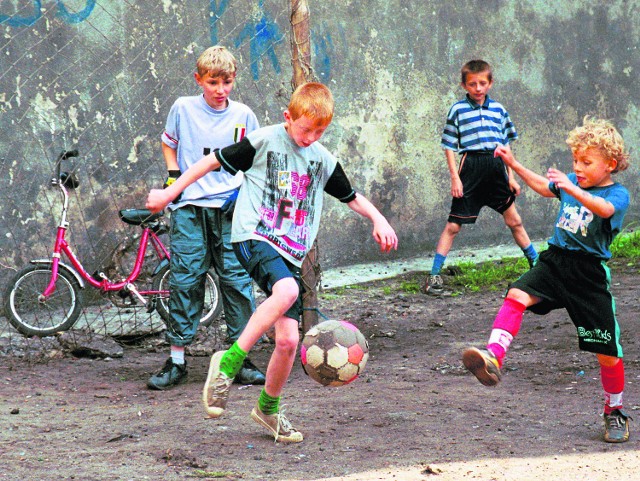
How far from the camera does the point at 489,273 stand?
8578mm

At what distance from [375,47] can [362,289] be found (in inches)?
89.2

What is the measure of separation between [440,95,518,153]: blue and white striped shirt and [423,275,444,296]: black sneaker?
1.10 m

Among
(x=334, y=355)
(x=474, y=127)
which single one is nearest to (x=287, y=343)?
(x=334, y=355)

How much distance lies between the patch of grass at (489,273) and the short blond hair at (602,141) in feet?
12.4

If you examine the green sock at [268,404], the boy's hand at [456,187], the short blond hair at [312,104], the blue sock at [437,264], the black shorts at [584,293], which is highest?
the short blond hair at [312,104]

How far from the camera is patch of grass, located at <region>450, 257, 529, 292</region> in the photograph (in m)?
8.34

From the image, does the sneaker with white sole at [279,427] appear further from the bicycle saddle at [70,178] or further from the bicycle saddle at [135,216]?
the bicycle saddle at [70,178]

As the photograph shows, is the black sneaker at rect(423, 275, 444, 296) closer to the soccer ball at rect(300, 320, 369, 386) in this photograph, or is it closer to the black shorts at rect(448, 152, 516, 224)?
the black shorts at rect(448, 152, 516, 224)

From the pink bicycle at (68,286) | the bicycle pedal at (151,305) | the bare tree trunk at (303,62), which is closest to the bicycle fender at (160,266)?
the pink bicycle at (68,286)

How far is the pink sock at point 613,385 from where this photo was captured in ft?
14.8

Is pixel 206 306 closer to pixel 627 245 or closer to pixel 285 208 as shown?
pixel 285 208

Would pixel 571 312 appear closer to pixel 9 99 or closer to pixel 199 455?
pixel 199 455

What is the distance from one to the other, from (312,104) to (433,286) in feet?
13.3

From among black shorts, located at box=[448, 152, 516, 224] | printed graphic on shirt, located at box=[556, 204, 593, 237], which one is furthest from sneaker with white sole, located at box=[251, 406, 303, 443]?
black shorts, located at box=[448, 152, 516, 224]
